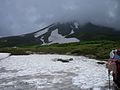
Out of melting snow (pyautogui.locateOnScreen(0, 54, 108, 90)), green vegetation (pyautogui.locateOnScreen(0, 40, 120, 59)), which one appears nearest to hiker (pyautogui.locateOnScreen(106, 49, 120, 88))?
melting snow (pyautogui.locateOnScreen(0, 54, 108, 90))

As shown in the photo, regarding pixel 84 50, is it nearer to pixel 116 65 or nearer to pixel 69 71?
pixel 69 71

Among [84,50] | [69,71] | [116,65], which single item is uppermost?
[84,50]

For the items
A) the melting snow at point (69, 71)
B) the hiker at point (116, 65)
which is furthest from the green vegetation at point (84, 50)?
the hiker at point (116, 65)

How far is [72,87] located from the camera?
16.9 metres

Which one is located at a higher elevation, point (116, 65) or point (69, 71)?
point (116, 65)

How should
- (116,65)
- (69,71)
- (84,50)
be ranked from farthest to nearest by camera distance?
(84,50)
(69,71)
(116,65)

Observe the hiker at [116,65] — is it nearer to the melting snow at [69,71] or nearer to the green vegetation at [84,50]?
the melting snow at [69,71]

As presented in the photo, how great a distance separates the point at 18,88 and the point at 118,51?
21.5ft

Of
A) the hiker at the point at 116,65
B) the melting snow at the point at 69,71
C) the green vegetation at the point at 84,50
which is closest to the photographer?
the hiker at the point at 116,65

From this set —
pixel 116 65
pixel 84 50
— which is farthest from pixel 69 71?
pixel 84 50

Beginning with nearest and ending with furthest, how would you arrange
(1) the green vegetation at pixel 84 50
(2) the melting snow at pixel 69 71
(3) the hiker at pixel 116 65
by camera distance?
(3) the hiker at pixel 116 65
(2) the melting snow at pixel 69 71
(1) the green vegetation at pixel 84 50

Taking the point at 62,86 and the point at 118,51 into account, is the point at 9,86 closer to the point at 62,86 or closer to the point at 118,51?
the point at 62,86

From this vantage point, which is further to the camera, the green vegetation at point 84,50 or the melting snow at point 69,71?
the green vegetation at point 84,50

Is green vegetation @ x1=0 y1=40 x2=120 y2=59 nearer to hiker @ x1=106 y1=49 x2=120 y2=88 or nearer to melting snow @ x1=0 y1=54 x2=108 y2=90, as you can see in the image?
melting snow @ x1=0 y1=54 x2=108 y2=90
